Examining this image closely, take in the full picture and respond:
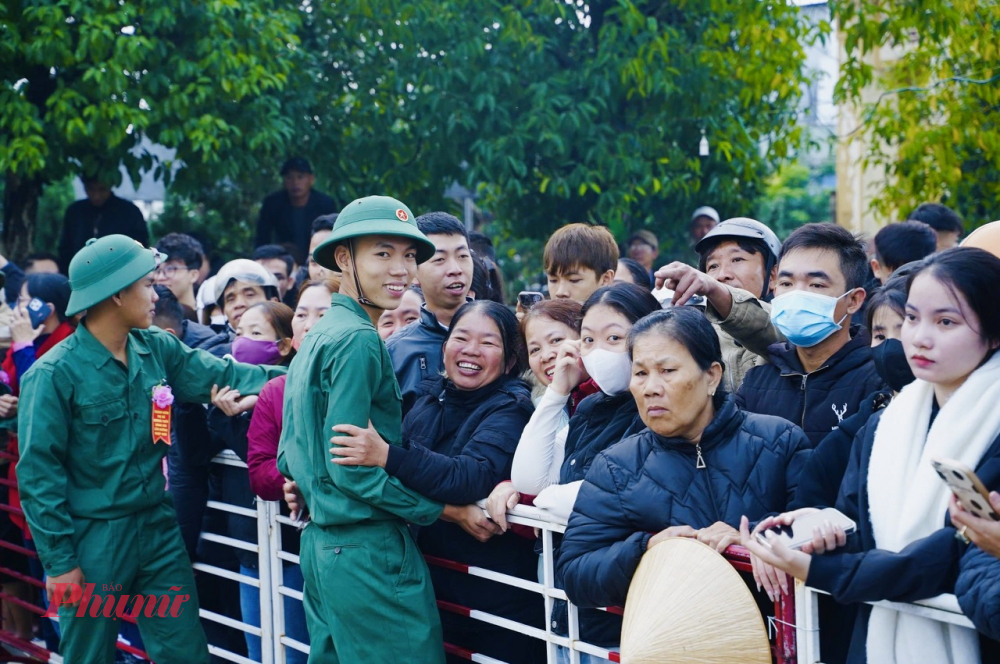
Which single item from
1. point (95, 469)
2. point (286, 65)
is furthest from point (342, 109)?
point (95, 469)

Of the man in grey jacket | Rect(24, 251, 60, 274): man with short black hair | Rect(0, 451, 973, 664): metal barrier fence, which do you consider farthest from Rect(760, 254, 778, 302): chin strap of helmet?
Rect(24, 251, 60, 274): man with short black hair

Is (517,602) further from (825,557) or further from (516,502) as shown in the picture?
(825,557)

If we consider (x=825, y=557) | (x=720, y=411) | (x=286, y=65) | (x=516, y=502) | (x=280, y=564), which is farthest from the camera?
(x=286, y=65)

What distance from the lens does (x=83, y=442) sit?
446 centimetres

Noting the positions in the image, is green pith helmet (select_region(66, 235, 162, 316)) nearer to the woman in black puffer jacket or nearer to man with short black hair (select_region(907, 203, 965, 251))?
the woman in black puffer jacket

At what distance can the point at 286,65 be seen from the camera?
930 centimetres

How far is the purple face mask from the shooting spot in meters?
5.21

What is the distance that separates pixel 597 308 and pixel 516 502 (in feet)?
2.34

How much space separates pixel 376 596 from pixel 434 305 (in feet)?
5.17

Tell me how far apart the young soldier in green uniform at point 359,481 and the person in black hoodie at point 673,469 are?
660 millimetres

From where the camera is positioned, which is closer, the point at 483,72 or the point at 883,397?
the point at 883,397

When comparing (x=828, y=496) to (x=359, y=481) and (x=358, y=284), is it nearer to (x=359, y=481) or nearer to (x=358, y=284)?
(x=359, y=481)

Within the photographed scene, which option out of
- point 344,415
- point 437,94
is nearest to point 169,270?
point 437,94

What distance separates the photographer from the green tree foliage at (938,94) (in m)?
8.16
